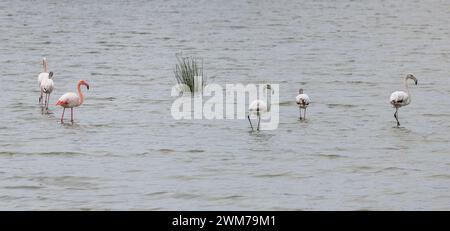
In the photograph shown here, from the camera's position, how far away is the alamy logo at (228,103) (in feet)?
71.9

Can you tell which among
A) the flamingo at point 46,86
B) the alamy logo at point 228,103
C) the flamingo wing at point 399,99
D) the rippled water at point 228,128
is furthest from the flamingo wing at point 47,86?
the flamingo wing at point 399,99

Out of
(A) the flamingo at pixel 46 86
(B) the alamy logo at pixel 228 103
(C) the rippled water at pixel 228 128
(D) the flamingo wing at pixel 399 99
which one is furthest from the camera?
(A) the flamingo at pixel 46 86

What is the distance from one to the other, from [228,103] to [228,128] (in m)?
3.32

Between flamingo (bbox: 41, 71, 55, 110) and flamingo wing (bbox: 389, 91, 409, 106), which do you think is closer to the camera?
flamingo wing (bbox: 389, 91, 409, 106)

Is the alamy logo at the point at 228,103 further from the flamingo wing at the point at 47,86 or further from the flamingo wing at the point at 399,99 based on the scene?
the flamingo wing at the point at 47,86

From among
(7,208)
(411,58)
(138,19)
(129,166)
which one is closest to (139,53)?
(411,58)

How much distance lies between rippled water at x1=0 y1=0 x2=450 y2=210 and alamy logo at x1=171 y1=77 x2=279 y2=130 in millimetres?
349

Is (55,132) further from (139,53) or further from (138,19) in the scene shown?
(138,19)

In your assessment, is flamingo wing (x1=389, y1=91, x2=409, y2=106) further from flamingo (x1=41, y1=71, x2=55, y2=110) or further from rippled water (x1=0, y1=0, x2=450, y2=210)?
flamingo (x1=41, y1=71, x2=55, y2=110)

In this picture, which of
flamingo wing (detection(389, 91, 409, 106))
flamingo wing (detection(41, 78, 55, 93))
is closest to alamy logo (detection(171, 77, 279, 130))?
flamingo wing (detection(389, 91, 409, 106))

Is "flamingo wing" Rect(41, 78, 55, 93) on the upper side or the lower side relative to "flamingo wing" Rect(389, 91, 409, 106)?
upper

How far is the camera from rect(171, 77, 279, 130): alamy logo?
71.9ft

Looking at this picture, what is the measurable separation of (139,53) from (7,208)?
22.1m

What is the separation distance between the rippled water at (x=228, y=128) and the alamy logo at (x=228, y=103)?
1.15 feet
